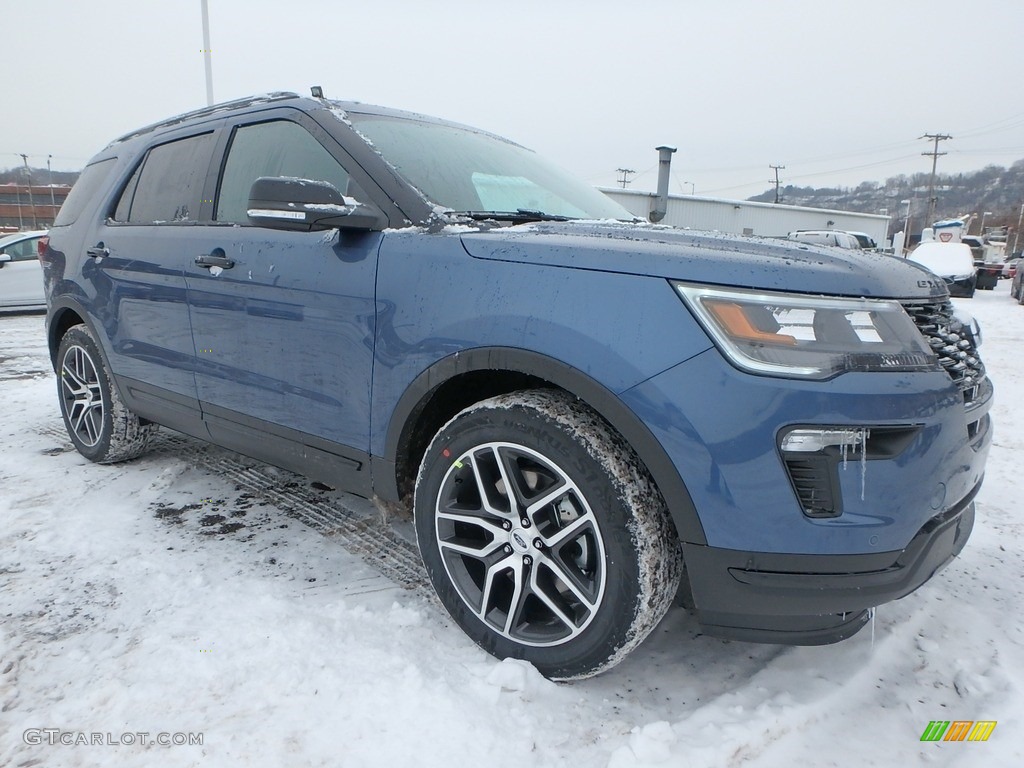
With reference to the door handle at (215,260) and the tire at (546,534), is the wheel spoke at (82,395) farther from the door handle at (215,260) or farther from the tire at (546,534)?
the tire at (546,534)

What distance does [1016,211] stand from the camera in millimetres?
70625

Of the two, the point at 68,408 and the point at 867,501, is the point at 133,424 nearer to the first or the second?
the point at 68,408

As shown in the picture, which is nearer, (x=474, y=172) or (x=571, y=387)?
(x=571, y=387)

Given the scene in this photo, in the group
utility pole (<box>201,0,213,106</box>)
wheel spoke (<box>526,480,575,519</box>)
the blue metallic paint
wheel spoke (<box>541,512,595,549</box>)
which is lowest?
wheel spoke (<box>541,512,595,549</box>)

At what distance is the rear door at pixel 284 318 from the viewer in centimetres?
227

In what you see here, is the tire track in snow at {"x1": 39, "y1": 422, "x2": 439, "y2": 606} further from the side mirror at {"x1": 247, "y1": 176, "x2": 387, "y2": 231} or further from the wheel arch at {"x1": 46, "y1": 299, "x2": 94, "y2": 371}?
the side mirror at {"x1": 247, "y1": 176, "x2": 387, "y2": 231}

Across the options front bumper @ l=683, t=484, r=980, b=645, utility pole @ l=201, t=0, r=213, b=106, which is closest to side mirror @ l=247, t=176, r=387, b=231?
front bumper @ l=683, t=484, r=980, b=645

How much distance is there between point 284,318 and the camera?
8.00ft

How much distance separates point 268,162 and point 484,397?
4.64ft

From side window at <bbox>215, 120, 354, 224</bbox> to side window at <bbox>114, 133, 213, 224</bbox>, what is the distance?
0.22 meters

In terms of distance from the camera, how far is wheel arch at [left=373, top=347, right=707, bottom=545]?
1648 millimetres

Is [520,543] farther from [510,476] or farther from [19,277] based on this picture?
[19,277]

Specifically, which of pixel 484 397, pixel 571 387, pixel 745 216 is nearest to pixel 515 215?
pixel 484 397

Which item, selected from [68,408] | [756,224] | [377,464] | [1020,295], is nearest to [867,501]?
[377,464]
